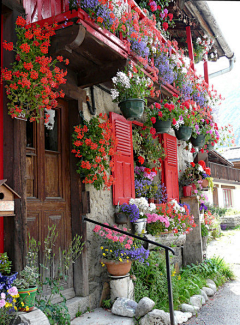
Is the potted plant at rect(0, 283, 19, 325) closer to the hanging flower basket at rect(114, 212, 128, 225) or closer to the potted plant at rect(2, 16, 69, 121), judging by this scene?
the potted plant at rect(2, 16, 69, 121)

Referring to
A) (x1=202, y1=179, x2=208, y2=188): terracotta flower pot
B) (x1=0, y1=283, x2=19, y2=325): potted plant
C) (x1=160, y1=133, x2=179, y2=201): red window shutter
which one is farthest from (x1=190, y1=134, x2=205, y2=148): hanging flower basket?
(x1=0, y1=283, x2=19, y2=325): potted plant

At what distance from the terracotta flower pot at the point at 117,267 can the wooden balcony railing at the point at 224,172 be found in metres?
15.0

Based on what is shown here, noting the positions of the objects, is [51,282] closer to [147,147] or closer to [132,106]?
[132,106]

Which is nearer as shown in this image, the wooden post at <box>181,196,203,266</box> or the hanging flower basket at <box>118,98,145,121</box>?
the hanging flower basket at <box>118,98,145,121</box>

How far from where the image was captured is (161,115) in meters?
5.52

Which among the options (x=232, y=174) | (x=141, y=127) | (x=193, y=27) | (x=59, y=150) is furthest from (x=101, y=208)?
(x=232, y=174)

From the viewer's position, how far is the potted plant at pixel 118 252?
14.4 ft

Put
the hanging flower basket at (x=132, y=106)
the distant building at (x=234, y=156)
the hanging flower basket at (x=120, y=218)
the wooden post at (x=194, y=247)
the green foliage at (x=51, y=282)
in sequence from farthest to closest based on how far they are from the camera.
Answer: the distant building at (x=234, y=156)
the wooden post at (x=194, y=247)
the hanging flower basket at (x=120, y=218)
the hanging flower basket at (x=132, y=106)
the green foliage at (x=51, y=282)

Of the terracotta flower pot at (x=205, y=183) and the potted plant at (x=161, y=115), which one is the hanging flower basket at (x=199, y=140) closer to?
the terracotta flower pot at (x=205, y=183)

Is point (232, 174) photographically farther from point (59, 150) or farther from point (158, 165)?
point (59, 150)

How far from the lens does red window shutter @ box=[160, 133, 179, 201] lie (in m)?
7.15

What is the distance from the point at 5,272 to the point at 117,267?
1.72m

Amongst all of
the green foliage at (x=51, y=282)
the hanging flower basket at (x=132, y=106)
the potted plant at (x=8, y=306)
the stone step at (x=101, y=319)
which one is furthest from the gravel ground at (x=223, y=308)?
the hanging flower basket at (x=132, y=106)

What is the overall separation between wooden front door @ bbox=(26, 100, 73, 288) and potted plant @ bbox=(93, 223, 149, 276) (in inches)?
19.6
